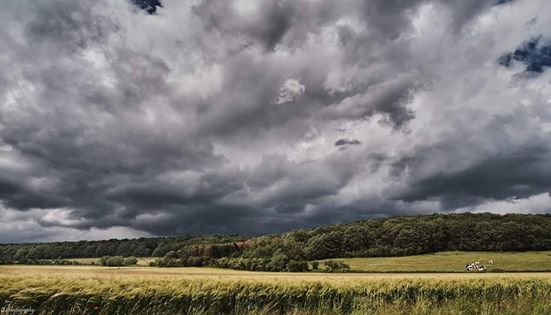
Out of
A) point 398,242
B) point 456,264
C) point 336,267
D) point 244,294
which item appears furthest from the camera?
point 398,242

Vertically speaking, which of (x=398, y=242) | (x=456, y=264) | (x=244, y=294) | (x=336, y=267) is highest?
(x=398, y=242)

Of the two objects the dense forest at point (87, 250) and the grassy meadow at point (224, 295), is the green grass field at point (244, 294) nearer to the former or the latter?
the grassy meadow at point (224, 295)

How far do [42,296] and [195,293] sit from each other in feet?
14.5

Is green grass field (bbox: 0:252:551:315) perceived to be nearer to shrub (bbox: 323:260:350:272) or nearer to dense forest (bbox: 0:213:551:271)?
shrub (bbox: 323:260:350:272)

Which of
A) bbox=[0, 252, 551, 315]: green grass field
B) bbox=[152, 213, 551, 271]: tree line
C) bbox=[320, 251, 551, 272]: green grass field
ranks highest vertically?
bbox=[152, 213, 551, 271]: tree line

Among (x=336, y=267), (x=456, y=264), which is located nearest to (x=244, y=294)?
(x=336, y=267)

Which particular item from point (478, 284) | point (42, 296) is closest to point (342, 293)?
point (478, 284)

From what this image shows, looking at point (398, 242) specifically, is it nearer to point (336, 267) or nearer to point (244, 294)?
point (336, 267)

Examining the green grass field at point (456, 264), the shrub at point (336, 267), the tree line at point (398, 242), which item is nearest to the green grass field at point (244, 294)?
the green grass field at point (456, 264)

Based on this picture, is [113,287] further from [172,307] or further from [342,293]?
[342,293]

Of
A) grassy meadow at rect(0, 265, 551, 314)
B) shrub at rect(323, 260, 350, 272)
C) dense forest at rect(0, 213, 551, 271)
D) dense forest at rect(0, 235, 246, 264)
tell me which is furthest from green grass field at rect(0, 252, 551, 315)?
dense forest at rect(0, 235, 246, 264)

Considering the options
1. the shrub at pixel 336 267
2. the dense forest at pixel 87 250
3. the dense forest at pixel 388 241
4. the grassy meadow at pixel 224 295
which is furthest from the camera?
the dense forest at pixel 87 250

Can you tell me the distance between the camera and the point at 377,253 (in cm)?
12569

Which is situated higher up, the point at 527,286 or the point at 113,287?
the point at 113,287
